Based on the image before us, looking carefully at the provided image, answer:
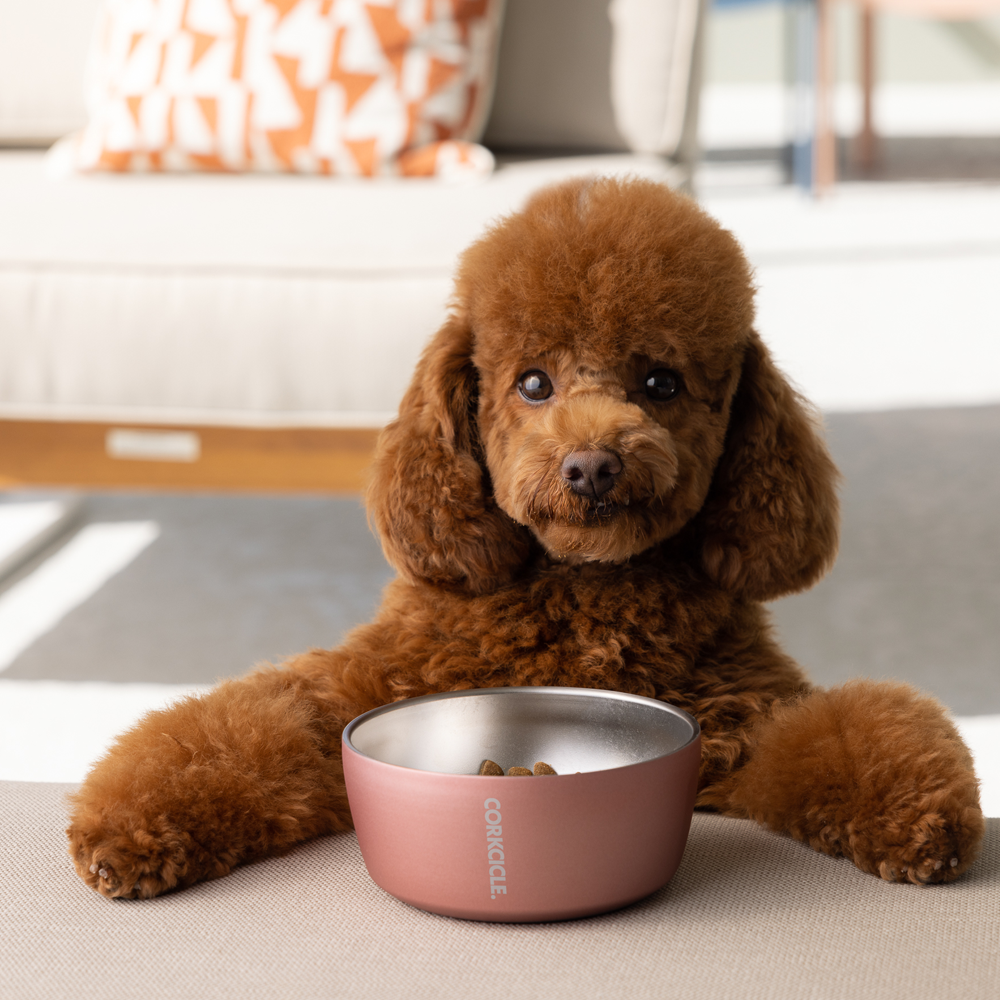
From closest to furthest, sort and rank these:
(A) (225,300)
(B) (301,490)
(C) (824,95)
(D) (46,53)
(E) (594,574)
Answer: (E) (594,574), (A) (225,300), (B) (301,490), (D) (46,53), (C) (824,95)

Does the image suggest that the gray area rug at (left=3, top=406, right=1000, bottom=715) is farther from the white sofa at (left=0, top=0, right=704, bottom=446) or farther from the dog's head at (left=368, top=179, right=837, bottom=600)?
the dog's head at (left=368, top=179, right=837, bottom=600)

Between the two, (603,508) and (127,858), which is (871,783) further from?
(127,858)

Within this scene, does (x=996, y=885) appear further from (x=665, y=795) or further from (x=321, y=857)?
(x=321, y=857)

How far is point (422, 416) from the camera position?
3.46ft

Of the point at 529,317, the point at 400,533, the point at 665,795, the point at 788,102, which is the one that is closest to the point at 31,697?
the point at 400,533

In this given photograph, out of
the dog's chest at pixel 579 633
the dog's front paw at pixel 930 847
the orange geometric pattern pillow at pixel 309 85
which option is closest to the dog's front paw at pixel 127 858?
the dog's chest at pixel 579 633

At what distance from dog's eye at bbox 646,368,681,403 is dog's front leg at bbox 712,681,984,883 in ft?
0.80

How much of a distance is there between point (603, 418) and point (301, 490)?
0.99 meters

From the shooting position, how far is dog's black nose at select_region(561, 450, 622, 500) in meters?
0.89

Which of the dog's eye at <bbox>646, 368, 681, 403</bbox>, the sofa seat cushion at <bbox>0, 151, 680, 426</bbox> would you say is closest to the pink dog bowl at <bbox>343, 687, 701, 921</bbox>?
the dog's eye at <bbox>646, 368, 681, 403</bbox>

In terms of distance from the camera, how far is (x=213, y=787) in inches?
34.1

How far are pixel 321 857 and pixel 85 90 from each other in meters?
2.06

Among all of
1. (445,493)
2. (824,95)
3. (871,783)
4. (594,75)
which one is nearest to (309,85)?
(594,75)

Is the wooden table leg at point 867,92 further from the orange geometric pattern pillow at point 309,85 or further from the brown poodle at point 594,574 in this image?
the brown poodle at point 594,574
